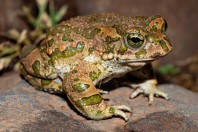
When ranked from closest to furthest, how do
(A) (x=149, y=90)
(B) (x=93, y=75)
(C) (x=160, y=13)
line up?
(B) (x=93, y=75) → (A) (x=149, y=90) → (C) (x=160, y=13)

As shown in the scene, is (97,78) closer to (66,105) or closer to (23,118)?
(66,105)

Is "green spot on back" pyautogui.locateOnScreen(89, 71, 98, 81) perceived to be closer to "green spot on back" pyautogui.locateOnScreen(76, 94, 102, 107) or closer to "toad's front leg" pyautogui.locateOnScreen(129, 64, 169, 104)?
"green spot on back" pyautogui.locateOnScreen(76, 94, 102, 107)

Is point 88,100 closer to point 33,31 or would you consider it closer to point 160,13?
point 33,31

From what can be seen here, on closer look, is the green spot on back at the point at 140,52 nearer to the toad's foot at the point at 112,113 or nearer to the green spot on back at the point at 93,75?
the green spot on back at the point at 93,75

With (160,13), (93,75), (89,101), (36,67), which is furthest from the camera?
(160,13)

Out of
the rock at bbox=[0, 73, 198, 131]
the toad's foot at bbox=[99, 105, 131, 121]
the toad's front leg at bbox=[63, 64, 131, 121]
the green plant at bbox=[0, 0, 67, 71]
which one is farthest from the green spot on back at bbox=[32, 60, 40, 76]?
the green plant at bbox=[0, 0, 67, 71]

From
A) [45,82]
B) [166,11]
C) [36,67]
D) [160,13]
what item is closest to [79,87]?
[45,82]
